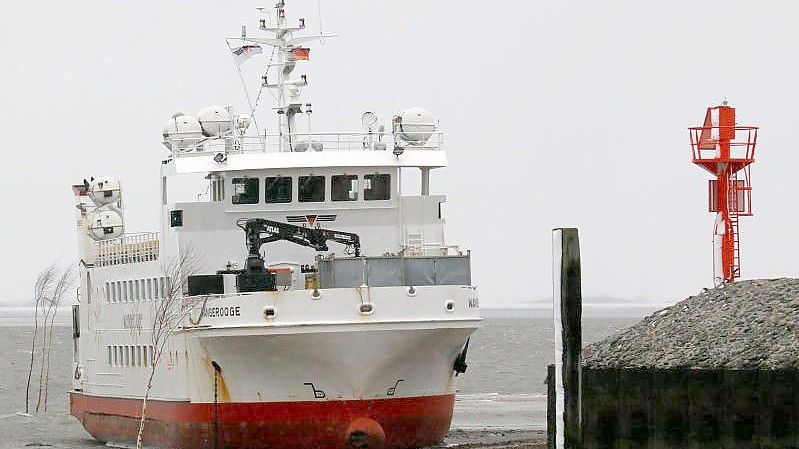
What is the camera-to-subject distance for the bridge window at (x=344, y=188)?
38.8 meters

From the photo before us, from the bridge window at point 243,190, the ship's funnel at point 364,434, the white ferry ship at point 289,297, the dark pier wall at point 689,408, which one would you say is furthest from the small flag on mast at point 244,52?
the dark pier wall at point 689,408

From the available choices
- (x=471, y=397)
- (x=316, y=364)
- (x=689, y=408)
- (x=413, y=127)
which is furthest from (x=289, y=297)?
(x=471, y=397)

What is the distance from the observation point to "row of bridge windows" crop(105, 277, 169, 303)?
38750 millimetres

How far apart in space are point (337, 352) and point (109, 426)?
429 inches

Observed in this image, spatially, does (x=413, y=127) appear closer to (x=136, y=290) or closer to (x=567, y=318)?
(x=136, y=290)

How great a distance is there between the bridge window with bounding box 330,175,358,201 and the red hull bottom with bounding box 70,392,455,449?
498 cm

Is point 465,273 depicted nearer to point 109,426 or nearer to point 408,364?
point 408,364

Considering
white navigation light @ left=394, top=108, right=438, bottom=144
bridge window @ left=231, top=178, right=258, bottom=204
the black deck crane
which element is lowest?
the black deck crane

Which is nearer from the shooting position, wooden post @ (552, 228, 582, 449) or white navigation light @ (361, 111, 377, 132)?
wooden post @ (552, 228, 582, 449)

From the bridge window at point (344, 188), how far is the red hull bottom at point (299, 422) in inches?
196

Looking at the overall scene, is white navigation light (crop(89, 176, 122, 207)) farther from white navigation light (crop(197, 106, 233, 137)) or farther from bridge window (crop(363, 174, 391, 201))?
bridge window (crop(363, 174, 391, 201))

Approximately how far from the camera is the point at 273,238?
36.8m

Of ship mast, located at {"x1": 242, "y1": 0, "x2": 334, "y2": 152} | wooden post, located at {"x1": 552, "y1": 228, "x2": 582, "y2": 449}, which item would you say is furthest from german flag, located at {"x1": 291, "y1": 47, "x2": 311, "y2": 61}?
wooden post, located at {"x1": 552, "y1": 228, "x2": 582, "y2": 449}

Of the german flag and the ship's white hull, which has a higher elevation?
the german flag
